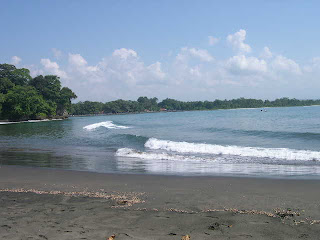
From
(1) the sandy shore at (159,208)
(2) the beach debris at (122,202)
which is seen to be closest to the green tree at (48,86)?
(1) the sandy shore at (159,208)

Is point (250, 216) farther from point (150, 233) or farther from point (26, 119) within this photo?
point (26, 119)

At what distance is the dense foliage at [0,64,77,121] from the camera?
77062 mm

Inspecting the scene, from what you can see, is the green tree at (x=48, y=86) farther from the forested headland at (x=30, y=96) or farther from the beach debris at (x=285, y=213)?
the beach debris at (x=285, y=213)

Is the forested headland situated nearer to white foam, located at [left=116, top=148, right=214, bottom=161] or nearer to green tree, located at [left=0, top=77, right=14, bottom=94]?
green tree, located at [left=0, top=77, right=14, bottom=94]

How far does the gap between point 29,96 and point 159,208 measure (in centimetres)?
8222

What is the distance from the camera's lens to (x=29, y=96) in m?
79.2

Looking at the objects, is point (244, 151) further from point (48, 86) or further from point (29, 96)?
point (48, 86)

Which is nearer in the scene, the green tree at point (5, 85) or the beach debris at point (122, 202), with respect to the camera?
the beach debris at point (122, 202)

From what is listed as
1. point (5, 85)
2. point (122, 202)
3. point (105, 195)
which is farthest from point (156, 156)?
point (5, 85)

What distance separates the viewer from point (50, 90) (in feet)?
312

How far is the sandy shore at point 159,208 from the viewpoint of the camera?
439 centimetres

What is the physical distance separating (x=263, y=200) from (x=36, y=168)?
844 centimetres

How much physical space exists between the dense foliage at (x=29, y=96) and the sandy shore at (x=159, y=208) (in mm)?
75858

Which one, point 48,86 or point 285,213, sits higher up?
point 48,86
